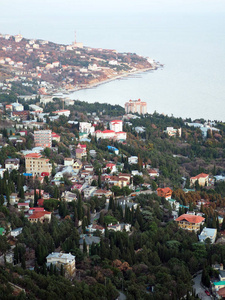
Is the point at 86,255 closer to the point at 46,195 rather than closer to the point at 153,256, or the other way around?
the point at 153,256

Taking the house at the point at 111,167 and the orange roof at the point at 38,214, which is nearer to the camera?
the orange roof at the point at 38,214

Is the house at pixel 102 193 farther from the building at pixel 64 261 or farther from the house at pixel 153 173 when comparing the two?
the building at pixel 64 261

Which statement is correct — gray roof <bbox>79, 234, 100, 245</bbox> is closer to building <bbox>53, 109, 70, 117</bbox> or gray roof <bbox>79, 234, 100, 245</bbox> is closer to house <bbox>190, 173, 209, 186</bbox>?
house <bbox>190, 173, 209, 186</bbox>

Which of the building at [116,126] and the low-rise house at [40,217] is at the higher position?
the building at [116,126]

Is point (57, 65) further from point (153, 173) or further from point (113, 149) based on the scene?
point (153, 173)

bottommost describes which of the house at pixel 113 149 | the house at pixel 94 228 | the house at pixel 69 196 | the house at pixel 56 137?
the house at pixel 94 228

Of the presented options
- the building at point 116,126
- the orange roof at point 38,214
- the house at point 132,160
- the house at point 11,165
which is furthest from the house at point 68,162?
the building at point 116,126
